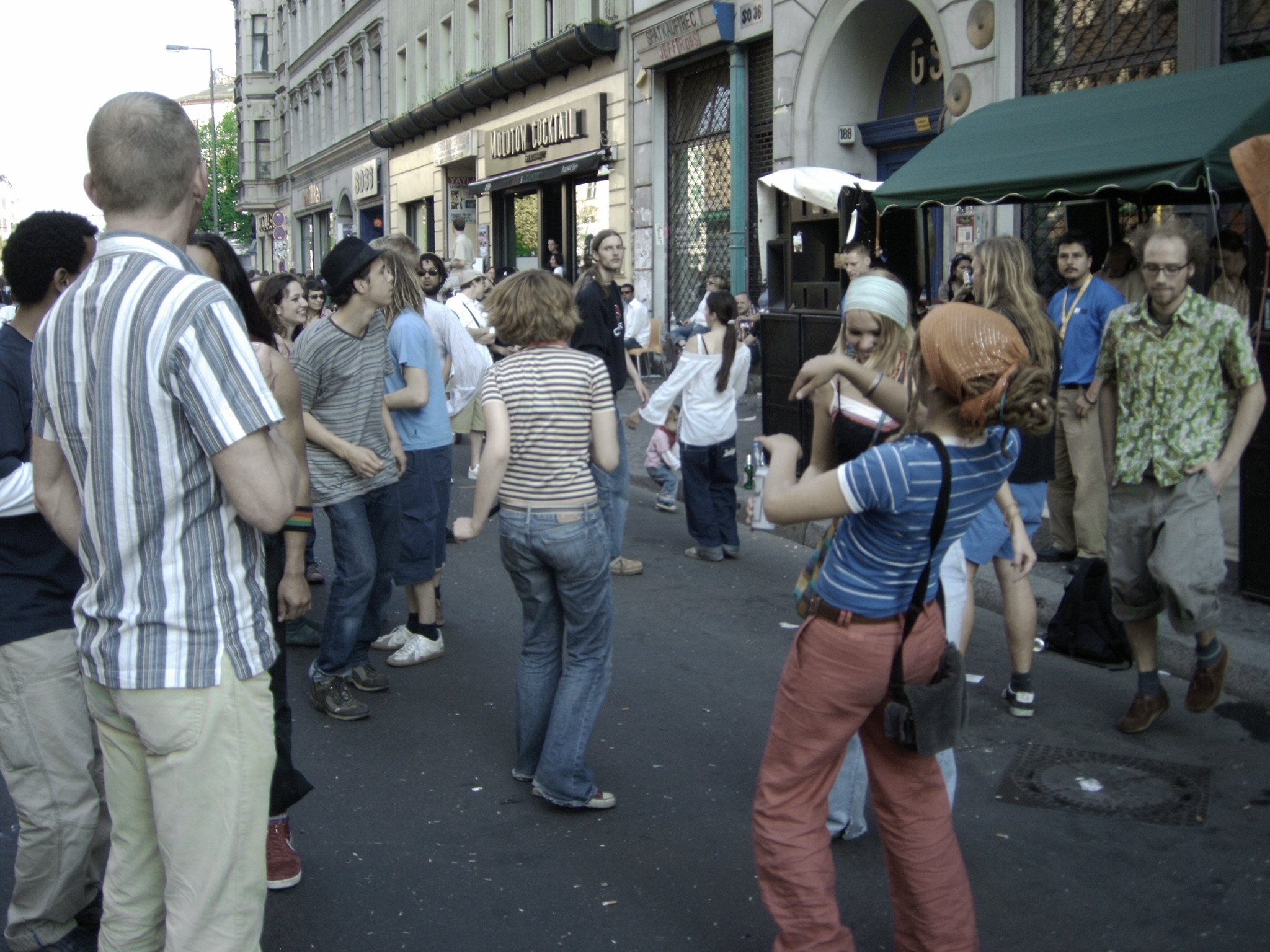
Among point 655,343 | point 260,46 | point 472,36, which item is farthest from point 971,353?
point 260,46

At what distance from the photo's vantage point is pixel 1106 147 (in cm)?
760

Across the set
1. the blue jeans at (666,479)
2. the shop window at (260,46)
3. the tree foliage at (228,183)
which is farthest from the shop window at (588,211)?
the shop window at (260,46)

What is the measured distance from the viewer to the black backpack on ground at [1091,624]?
5781 millimetres

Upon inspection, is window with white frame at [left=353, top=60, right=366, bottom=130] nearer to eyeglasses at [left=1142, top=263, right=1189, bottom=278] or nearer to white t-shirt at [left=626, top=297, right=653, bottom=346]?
white t-shirt at [left=626, top=297, right=653, bottom=346]

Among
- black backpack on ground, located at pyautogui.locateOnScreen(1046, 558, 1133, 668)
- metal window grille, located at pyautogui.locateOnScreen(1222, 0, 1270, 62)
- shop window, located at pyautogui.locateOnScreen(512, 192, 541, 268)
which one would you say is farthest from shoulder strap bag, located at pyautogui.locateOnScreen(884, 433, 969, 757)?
shop window, located at pyautogui.locateOnScreen(512, 192, 541, 268)

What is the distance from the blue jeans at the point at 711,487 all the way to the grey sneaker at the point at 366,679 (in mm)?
3091

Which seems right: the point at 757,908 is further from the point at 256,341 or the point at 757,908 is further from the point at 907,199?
the point at 907,199

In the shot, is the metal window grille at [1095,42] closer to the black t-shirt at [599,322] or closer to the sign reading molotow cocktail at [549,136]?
the black t-shirt at [599,322]

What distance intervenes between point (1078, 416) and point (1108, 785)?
357cm

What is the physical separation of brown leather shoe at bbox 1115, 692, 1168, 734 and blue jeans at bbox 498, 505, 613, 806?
213 centimetres

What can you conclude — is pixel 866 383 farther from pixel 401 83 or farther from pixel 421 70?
pixel 401 83

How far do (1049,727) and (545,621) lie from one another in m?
2.15

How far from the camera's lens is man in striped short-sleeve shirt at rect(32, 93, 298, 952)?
2.14 meters

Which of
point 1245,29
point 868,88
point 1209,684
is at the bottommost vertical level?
point 1209,684
